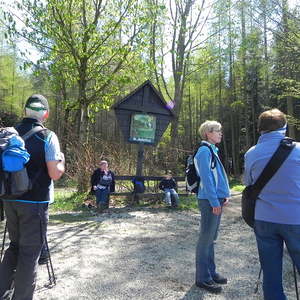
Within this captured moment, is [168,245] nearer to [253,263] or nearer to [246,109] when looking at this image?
[253,263]

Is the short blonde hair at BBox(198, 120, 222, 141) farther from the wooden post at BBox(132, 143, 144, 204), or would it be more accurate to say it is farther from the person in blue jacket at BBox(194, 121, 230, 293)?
the wooden post at BBox(132, 143, 144, 204)

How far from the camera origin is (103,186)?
8805 mm

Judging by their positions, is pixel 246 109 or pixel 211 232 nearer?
pixel 211 232

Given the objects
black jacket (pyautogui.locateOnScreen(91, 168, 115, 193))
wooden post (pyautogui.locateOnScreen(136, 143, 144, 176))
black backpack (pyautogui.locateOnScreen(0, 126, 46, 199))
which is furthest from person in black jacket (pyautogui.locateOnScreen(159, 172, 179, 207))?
black backpack (pyautogui.locateOnScreen(0, 126, 46, 199))

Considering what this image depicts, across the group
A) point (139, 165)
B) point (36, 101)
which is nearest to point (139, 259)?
point (36, 101)

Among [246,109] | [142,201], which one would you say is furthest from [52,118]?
[142,201]

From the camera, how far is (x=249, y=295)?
136 inches

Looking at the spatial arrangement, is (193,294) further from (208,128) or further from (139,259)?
(208,128)

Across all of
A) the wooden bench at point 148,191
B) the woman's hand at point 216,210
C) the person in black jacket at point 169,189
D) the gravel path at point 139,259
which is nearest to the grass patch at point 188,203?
the person in black jacket at point 169,189

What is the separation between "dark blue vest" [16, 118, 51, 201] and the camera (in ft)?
9.14

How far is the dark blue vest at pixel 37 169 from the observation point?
2.79 metres

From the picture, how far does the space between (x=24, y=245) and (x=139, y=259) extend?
2.19 meters

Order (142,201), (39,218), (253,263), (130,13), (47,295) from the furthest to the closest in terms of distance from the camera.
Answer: (130,13) < (142,201) < (253,263) < (47,295) < (39,218)

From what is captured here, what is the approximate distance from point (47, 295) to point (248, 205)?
219 cm
